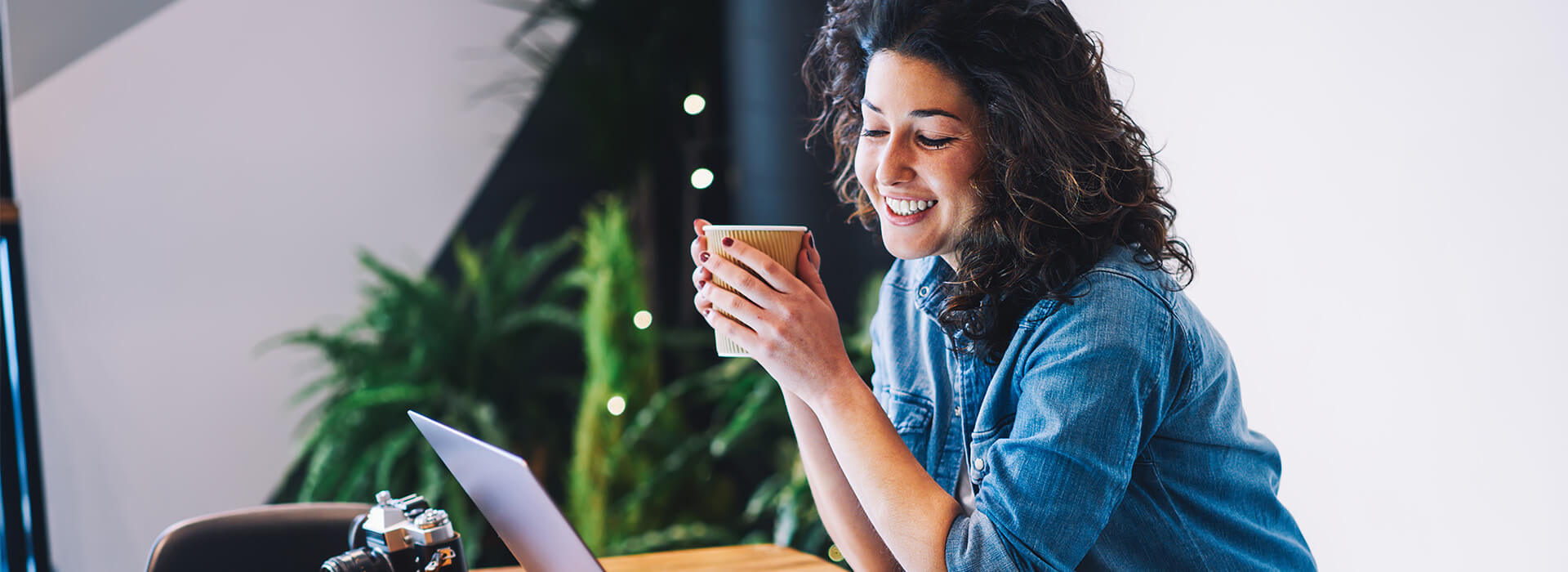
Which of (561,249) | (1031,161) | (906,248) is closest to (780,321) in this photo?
(906,248)

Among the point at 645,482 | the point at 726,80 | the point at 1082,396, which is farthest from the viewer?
the point at 726,80

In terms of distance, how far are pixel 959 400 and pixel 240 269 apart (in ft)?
8.16

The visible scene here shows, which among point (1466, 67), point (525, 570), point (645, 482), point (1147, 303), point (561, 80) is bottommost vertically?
point (645, 482)

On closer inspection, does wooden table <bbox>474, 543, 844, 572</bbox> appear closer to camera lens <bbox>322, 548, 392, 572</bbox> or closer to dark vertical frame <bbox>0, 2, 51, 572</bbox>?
camera lens <bbox>322, 548, 392, 572</bbox>

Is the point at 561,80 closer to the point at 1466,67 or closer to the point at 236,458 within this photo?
the point at 236,458

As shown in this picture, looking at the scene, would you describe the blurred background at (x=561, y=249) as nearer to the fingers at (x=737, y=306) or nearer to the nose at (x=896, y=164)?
the nose at (x=896, y=164)

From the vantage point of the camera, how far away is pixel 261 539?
4.85 feet

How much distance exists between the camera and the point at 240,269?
290 cm

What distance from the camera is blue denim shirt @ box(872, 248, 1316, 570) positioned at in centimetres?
88

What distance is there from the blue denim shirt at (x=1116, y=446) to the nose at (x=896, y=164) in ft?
0.52

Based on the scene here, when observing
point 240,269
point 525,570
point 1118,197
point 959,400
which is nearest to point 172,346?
point 240,269

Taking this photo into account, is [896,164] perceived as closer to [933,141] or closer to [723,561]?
[933,141]

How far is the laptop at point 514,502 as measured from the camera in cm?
77

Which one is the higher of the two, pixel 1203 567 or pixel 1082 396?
pixel 1082 396
